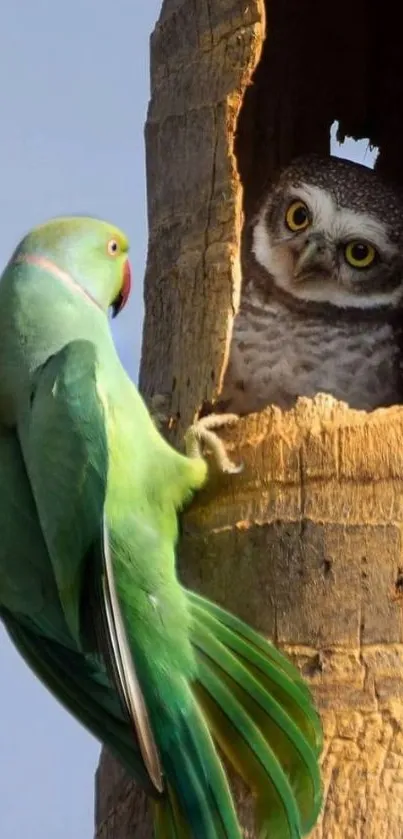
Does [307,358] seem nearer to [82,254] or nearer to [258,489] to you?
[82,254]

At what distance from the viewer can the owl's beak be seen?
4254 mm

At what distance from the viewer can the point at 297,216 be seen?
440 centimetres

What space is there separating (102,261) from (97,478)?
0.71 meters

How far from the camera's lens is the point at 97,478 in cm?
299

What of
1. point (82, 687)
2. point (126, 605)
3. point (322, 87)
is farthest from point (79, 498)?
point (322, 87)

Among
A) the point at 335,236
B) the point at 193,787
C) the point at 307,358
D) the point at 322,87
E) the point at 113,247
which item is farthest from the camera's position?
the point at 322,87

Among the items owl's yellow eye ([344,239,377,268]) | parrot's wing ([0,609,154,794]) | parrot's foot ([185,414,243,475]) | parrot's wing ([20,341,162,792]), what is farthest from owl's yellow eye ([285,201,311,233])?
parrot's wing ([0,609,154,794])

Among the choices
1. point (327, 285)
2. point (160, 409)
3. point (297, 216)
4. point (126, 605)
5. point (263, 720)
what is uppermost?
point (297, 216)

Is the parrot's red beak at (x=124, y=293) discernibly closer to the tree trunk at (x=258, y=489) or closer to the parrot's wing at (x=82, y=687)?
the tree trunk at (x=258, y=489)

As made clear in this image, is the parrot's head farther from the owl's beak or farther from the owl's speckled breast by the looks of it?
the owl's beak

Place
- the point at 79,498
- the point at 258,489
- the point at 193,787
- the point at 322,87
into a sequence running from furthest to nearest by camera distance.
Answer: the point at 322,87, the point at 258,489, the point at 79,498, the point at 193,787

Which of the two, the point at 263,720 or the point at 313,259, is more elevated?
the point at 313,259

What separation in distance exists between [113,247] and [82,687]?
98 centimetres

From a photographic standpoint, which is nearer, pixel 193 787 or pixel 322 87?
pixel 193 787
